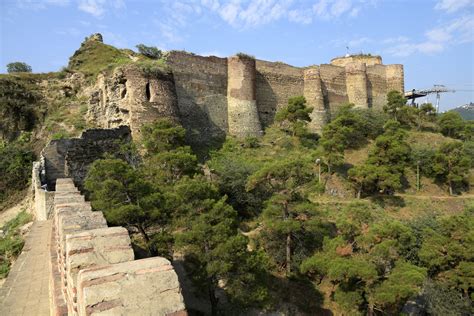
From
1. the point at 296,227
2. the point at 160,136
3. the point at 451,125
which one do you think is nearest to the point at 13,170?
the point at 160,136

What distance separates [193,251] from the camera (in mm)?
8945

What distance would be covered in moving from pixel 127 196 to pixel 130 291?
25.8 feet

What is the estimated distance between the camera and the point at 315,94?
26625 mm

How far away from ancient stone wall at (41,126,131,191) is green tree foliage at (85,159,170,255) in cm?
344

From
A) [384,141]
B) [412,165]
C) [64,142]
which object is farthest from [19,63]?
[412,165]

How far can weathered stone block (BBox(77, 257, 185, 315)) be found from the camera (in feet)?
6.75

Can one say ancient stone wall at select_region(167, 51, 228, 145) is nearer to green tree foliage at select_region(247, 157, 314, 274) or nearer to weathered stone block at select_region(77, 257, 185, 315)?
green tree foliage at select_region(247, 157, 314, 274)

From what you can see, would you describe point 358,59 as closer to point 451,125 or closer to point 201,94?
point 451,125

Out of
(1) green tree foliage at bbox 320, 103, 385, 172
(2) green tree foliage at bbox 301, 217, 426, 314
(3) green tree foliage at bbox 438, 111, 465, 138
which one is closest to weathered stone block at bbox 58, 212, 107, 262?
(2) green tree foliage at bbox 301, 217, 426, 314

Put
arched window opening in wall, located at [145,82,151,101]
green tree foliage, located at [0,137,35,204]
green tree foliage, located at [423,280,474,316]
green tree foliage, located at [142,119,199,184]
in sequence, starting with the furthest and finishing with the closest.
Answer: arched window opening in wall, located at [145,82,151,101], green tree foliage, located at [0,137,35,204], green tree foliage, located at [142,119,199,184], green tree foliage, located at [423,280,474,316]

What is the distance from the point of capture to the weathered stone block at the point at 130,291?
2.06 meters

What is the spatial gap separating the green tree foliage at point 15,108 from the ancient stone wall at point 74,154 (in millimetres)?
5341

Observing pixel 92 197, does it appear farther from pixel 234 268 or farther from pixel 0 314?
pixel 0 314

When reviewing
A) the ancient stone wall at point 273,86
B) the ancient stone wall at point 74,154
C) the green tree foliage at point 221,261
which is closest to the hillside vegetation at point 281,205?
the green tree foliage at point 221,261
